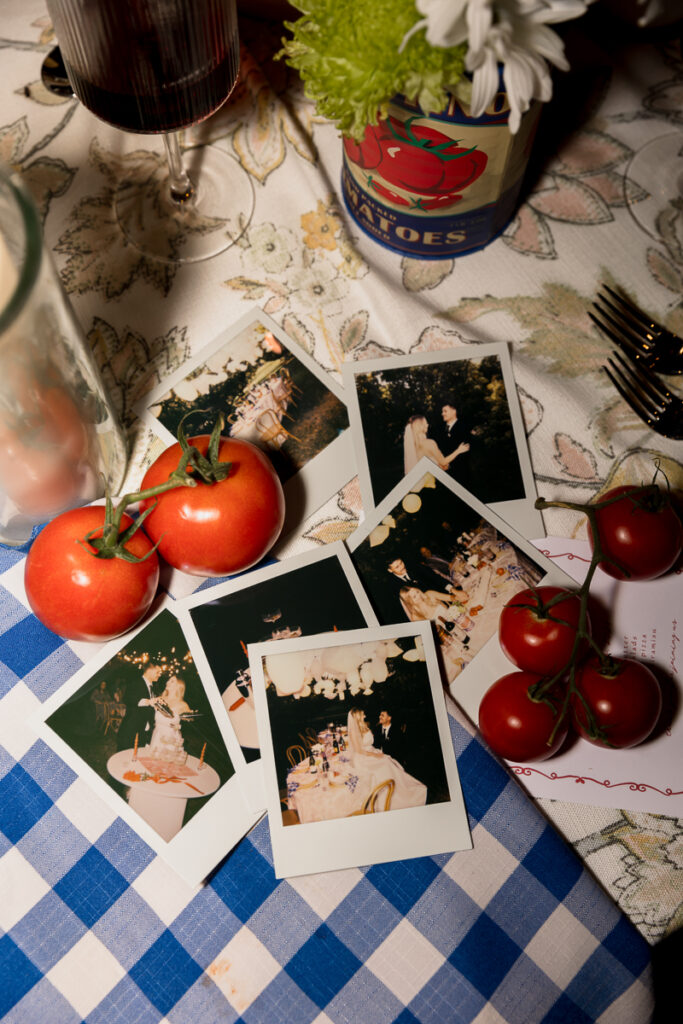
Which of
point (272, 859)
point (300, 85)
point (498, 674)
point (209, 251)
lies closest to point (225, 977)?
point (272, 859)

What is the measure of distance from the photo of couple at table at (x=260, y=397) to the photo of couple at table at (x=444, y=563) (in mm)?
104

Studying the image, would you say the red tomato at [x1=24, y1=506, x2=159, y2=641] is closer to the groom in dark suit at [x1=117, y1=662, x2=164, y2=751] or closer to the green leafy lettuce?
the groom in dark suit at [x1=117, y1=662, x2=164, y2=751]

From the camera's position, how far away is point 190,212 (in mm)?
809

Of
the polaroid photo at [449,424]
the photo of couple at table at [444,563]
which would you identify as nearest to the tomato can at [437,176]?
the polaroid photo at [449,424]

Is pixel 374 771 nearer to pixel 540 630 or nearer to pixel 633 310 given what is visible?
pixel 540 630

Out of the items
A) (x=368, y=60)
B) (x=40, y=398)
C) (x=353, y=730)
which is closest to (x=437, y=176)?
(x=368, y=60)

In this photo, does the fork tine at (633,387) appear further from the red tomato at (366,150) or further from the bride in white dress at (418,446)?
the red tomato at (366,150)

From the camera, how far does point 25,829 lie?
63cm

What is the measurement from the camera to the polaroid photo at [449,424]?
73 centimetres

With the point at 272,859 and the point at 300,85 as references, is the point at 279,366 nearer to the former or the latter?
the point at 300,85

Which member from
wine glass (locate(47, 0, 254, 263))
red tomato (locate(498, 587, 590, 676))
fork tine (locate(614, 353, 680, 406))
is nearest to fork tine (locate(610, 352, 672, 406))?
fork tine (locate(614, 353, 680, 406))

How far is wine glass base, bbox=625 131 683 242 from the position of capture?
81 centimetres

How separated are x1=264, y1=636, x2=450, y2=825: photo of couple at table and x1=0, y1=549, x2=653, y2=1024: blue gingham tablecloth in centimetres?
5

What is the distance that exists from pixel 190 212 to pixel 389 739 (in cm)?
58
